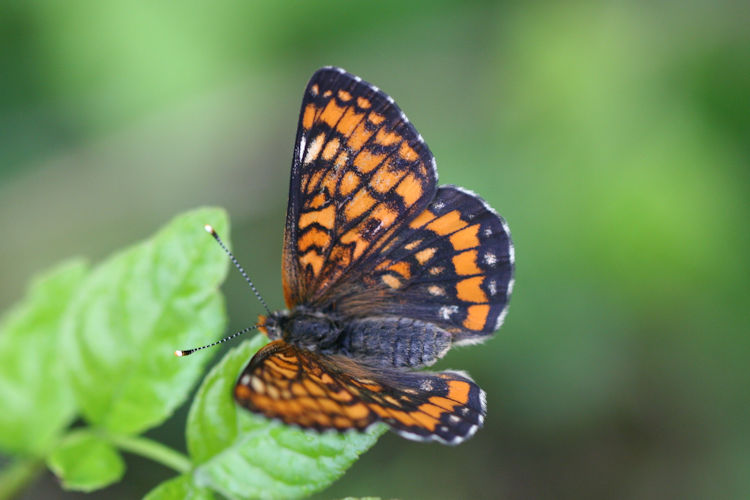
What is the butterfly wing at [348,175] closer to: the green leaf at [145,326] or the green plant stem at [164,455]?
the green leaf at [145,326]

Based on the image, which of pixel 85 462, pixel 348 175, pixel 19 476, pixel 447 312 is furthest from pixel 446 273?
pixel 19 476

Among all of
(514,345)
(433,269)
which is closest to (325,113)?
(433,269)

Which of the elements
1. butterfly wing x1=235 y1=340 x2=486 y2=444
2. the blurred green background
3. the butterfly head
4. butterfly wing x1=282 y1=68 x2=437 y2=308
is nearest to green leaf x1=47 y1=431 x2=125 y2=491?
butterfly wing x1=235 y1=340 x2=486 y2=444

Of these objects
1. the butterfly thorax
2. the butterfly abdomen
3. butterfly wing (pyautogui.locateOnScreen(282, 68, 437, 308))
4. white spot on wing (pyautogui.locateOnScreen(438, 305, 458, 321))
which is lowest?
the butterfly abdomen

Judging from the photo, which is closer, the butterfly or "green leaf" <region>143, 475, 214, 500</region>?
"green leaf" <region>143, 475, 214, 500</region>

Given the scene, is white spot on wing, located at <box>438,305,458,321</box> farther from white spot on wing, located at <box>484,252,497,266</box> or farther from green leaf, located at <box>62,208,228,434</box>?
green leaf, located at <box>62,208,228,434</box>

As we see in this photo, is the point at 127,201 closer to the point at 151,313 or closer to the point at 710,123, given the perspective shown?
the point at 151,313
